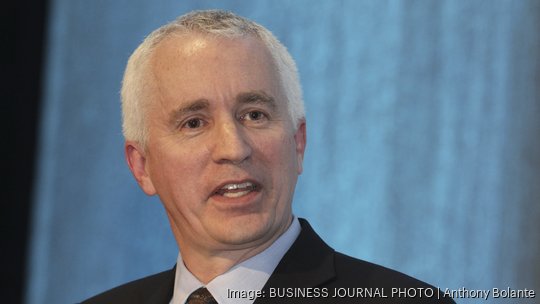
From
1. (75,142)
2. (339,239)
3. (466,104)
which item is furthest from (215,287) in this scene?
(75,142)

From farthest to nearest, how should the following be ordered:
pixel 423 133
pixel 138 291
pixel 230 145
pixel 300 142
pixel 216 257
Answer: pixel 423 133, pixel 138 291, pixel 300 142, pixel 216 257, pixel 230 145

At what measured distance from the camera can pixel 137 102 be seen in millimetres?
2195

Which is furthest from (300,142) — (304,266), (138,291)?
(138,291)

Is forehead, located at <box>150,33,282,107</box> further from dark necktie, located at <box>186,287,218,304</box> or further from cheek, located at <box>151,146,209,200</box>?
dark necktie, located at <box>186,287,218,304</box>

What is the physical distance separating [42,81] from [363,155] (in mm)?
1207

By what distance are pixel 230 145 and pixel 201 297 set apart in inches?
13.9

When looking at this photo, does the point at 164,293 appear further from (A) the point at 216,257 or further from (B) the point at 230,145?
(B) the point at 230,145

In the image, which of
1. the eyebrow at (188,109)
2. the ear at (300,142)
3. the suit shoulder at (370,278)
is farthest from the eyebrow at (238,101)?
the suit shoulder at (370,278)

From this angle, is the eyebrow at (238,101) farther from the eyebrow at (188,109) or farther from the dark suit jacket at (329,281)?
the dark suit jacket at (329,281)

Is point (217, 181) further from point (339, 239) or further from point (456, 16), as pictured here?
point (456, 16)

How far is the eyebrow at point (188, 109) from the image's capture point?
2023 millimetres

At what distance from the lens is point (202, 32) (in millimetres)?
2078

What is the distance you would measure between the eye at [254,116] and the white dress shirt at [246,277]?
0.27 metres

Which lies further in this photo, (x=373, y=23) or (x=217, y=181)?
(x=373, y=23)
